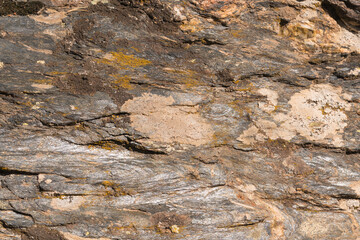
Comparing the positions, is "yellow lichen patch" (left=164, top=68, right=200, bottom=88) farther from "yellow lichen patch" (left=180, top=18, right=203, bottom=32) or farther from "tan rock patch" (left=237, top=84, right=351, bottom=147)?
"tan rock patch" (left=237, top=84, right=351, bottom=147)

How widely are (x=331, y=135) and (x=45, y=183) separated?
19.7 feet

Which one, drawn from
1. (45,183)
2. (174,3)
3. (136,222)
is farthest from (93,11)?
(136,222)

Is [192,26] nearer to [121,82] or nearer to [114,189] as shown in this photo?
[121,82]

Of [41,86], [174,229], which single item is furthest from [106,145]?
[174,229]

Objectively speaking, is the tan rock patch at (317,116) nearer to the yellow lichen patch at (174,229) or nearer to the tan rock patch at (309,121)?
the tan rock patch at (309,121)

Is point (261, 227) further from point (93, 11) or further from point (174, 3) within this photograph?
point (93, 11)

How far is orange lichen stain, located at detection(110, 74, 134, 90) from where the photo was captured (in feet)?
18.4

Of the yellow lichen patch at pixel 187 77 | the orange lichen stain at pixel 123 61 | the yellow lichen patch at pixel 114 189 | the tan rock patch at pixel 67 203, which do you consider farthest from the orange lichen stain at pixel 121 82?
the tan rock patch at pixel 67 203

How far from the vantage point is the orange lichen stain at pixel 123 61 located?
5.64 metres

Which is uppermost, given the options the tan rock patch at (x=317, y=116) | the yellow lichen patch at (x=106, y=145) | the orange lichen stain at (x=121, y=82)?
the tan rock patch at (x=317, y=116)

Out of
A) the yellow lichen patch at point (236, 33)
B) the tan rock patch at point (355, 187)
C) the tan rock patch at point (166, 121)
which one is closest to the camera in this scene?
the tan rock patch at point (166, 121)

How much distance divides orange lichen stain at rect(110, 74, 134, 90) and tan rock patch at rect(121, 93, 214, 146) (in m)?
0.35

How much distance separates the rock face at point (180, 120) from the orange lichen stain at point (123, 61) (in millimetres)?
22

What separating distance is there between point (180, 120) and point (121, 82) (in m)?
1.46
